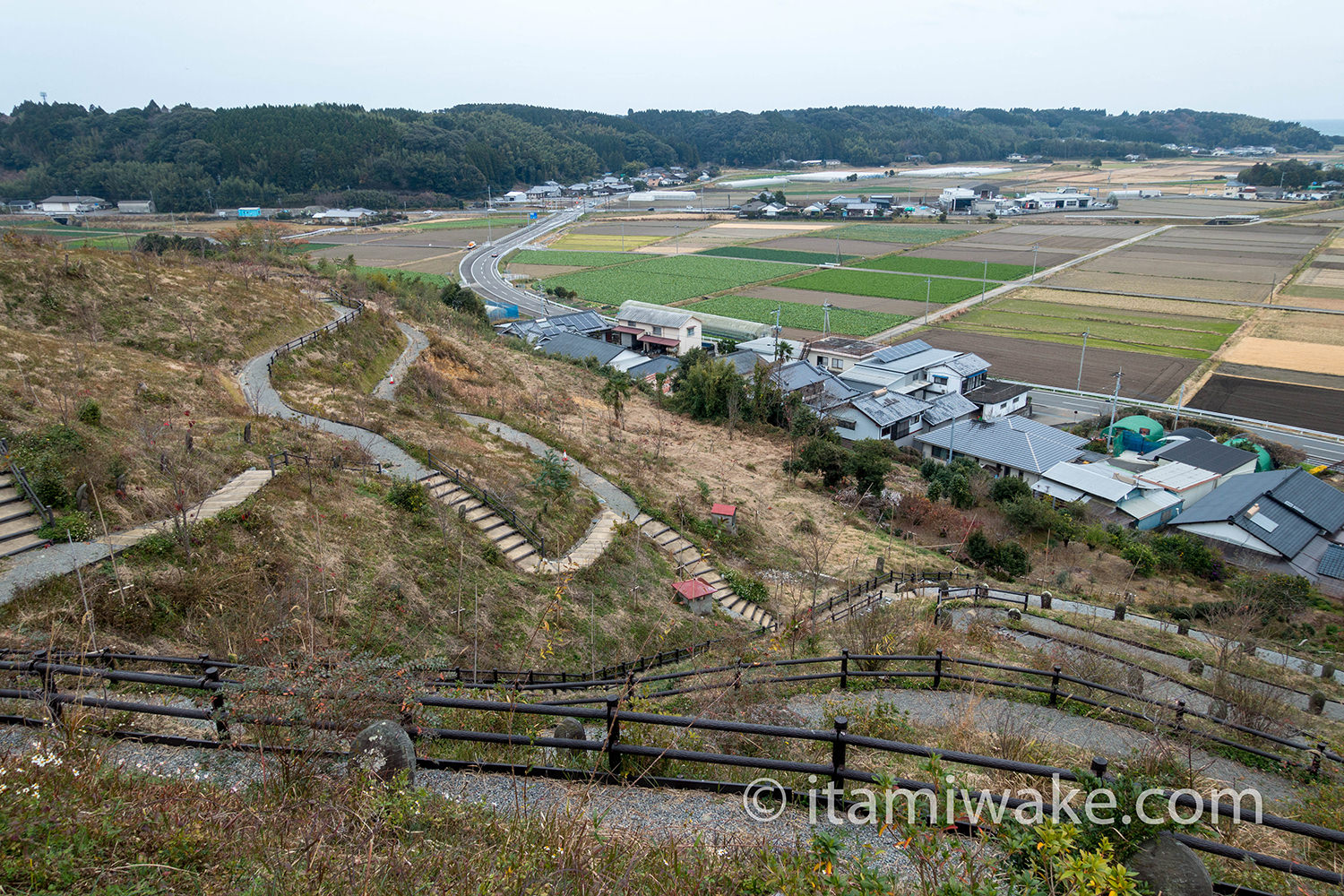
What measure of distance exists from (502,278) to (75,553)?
209 ft

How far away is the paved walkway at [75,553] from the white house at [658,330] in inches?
1501

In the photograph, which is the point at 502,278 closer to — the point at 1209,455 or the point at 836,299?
the point at 836,299

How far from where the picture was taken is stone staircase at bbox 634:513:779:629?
49.1ft

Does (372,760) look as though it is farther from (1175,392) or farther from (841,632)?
(1175,392)

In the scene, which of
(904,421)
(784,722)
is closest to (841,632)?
(784,722)

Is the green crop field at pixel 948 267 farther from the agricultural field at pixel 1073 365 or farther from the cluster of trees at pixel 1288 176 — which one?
the cluster of trees at pixel 1288 176

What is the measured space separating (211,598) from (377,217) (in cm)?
10956

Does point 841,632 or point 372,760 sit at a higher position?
point 372,760

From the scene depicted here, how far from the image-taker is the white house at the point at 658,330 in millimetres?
48062

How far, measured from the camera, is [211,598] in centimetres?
892

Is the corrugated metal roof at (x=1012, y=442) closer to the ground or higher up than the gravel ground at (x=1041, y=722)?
closer to the ground

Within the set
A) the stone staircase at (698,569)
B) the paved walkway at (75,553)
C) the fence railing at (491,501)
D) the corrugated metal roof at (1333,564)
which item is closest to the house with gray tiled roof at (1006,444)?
the corrugated metal roof at (1333,564)

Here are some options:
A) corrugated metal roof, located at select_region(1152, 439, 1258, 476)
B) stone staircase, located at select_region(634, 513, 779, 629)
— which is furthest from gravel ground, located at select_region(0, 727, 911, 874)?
corrugated metal roof, located at select_region(1152, 439, 1258, 476)

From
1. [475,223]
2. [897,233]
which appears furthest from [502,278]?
[897,233]
